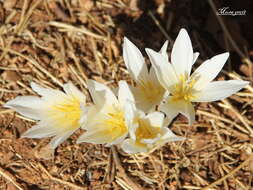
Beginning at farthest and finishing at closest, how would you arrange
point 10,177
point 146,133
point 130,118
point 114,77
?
1. point 114,77
2. point 10,177
3. point 146,133
4. point 130,118

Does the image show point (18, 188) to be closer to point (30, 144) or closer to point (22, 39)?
point (30, 144)

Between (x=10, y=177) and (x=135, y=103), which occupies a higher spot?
(x=135, y=103)

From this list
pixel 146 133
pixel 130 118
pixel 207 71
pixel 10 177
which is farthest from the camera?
pixel 10 177

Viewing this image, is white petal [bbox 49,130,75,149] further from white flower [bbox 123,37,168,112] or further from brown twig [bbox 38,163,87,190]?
brown twig [bbox 38,163,87,190]

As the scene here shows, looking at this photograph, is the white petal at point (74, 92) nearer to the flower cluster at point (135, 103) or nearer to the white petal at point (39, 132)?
the flower cluster at point (135, 103)

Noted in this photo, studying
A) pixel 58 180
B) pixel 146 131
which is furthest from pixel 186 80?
pixel 58 180

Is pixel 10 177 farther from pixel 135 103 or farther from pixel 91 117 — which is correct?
pixel 135 103

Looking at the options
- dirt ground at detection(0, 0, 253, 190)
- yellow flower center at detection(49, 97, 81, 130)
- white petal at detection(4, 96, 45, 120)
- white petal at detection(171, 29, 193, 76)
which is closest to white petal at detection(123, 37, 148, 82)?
white petal at detection(171, 29, 193, 76)

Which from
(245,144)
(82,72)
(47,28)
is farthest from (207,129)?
(47,28)
